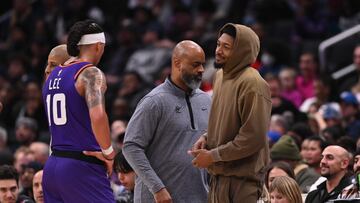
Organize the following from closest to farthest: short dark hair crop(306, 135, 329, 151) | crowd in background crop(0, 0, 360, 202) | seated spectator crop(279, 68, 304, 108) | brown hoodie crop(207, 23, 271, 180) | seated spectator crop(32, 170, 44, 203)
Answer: brown hoodie crop(207, 23, 271, 180)
seated spectator crop(32, 170, 44, 203)
short dark hair crop(306, 135, 329, 151)
crowd in background crop(0, 0, 360, 202)
seated spectator crop(279, 68, 304, 108)

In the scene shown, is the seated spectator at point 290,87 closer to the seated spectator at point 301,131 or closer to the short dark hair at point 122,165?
the seated spectator at point 301,131

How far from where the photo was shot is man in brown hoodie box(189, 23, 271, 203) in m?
7.38

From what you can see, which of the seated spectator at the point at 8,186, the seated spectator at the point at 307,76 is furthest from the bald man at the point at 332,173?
the seated spectator at the point at 307,76

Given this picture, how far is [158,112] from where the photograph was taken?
7.98m

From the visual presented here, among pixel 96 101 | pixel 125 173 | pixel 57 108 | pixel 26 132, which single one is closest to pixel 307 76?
pixel 26 132

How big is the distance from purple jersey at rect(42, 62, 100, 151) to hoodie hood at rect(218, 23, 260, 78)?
1032 millimetres

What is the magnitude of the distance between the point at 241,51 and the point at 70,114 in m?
1.30

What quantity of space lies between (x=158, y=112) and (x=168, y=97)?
0.15 m

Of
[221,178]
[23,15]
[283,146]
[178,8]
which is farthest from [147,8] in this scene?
[221,178]

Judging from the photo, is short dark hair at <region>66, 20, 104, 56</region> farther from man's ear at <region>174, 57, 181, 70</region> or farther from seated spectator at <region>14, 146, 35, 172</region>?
seated spectator at <region>14, 146, 35, 172</region>

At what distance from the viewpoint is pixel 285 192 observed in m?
8.80

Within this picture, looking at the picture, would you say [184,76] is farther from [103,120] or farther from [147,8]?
[147,8]

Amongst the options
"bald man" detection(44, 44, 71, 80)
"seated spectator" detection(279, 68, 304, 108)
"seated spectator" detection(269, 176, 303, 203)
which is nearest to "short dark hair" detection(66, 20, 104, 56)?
"bald man" detection(44, 44, 71, 80)

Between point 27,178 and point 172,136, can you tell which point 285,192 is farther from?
point 27,178
